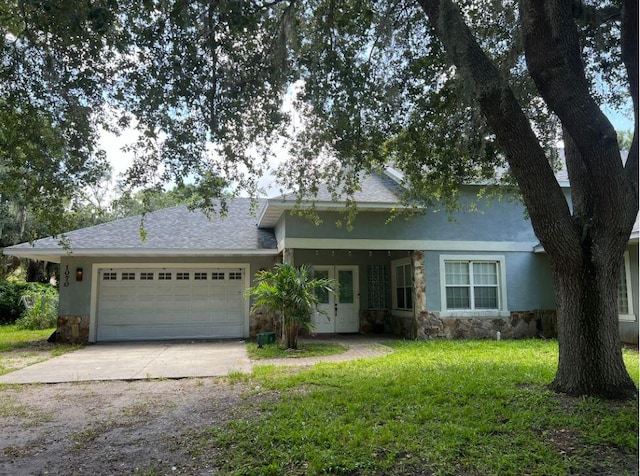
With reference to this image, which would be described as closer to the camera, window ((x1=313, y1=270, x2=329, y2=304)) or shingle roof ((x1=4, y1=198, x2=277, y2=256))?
shingle roof ((x1=4, y1=198, x2=277, y2=256))

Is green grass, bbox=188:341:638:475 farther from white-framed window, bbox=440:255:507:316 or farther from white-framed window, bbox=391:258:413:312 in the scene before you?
white-framed window, bbox=391:258:413:312

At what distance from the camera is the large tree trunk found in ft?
17.9

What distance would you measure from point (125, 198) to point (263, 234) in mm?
7425

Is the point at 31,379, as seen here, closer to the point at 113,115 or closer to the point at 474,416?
the point at 113,115

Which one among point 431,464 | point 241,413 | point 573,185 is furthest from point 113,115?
point 573,185

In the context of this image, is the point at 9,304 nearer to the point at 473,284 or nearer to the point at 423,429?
the point at 473,284

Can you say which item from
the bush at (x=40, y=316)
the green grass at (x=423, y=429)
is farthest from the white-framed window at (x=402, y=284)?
the bush at (x=40, y=316)

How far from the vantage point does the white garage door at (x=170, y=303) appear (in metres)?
12.9

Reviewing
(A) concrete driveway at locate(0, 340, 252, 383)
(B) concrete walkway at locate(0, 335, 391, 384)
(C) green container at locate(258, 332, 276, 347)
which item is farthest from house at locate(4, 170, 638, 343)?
(C) green container at locate(258, 332, 276, 347)

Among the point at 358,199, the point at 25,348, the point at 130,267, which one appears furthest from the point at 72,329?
the point at 358,199

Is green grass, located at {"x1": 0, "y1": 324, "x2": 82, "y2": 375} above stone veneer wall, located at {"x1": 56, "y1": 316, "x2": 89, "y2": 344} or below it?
below

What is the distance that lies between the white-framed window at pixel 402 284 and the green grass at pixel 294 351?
113 inches

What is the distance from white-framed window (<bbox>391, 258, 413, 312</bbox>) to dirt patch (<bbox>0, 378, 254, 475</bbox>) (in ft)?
23.2

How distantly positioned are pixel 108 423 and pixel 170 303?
8114 mm
